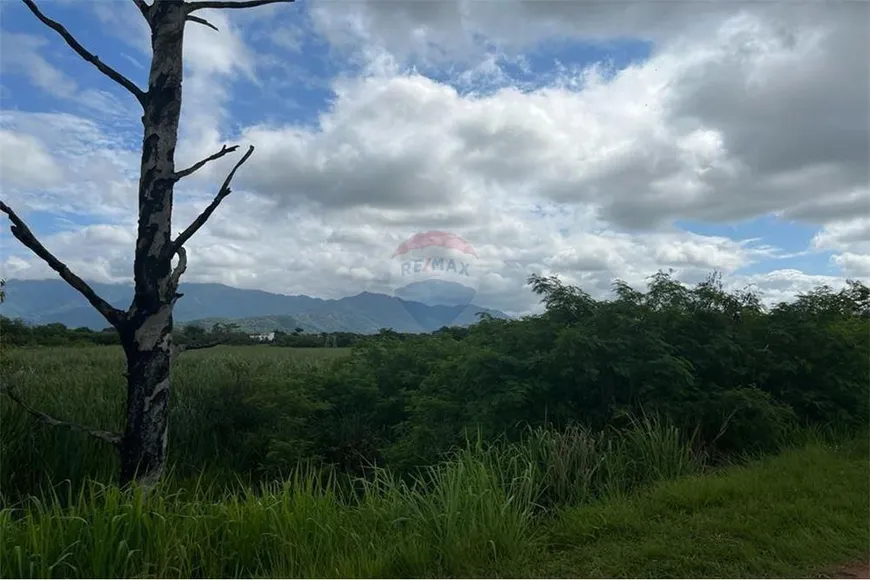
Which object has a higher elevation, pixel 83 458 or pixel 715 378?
pixel 715 378

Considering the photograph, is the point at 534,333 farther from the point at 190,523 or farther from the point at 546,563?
the point at 190,523

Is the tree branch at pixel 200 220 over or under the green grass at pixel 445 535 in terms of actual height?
over

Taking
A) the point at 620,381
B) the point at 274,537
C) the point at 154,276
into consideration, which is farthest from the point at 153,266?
the point at 620,381

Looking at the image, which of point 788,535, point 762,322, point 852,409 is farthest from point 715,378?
point 788,535

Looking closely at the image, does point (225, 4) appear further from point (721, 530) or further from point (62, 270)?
point (721, 530)

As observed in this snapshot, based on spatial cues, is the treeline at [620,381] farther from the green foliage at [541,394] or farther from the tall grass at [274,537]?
the tall grass at [274,537]

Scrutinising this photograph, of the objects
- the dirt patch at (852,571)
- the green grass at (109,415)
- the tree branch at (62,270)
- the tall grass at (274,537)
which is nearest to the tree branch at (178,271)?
the tree branch at (62,270)

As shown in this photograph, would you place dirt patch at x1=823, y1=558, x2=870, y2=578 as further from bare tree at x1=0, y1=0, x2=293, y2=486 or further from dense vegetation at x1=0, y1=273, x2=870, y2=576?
bare tree at x1=0, y1=0, x2=293, y2=486

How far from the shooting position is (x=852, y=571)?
15.8 feet

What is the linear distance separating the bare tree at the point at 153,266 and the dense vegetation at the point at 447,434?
0.50 metres

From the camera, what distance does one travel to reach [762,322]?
35.1 feet

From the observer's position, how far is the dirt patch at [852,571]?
4.72 metres

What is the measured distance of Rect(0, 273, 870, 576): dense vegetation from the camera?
191 inches

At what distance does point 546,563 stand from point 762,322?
7.54 meters
